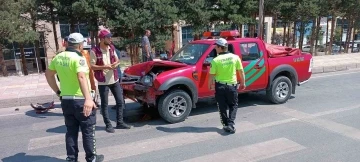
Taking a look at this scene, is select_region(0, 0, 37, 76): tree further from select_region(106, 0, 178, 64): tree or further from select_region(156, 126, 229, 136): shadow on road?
select_region(156, 126, 229, 136): shadow on road

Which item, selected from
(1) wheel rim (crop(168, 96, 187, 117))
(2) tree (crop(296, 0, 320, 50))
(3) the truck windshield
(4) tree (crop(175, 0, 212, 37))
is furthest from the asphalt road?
(2) tree (crop(296, 0, 320, 50))

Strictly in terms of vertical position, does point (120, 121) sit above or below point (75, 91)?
below

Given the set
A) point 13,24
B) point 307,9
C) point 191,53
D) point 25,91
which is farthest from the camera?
point 307,9

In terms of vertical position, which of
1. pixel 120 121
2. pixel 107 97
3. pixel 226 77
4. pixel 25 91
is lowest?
pixel 120 121

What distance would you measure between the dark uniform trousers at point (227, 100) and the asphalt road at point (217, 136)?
0.27 meters

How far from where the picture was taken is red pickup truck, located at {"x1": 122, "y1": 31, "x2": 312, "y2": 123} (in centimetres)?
538

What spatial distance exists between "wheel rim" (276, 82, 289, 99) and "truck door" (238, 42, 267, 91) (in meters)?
0.46

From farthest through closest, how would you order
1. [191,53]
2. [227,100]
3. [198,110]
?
[198,110], [191,53], [227,100]

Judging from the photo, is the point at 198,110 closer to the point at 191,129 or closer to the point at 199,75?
the point at 199,75

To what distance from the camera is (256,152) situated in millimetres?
4113

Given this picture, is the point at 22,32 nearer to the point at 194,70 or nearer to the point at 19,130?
the point at 19,130

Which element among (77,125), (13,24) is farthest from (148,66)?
(13,24)

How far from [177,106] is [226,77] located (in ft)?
4.31

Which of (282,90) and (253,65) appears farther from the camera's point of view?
(282,90)
